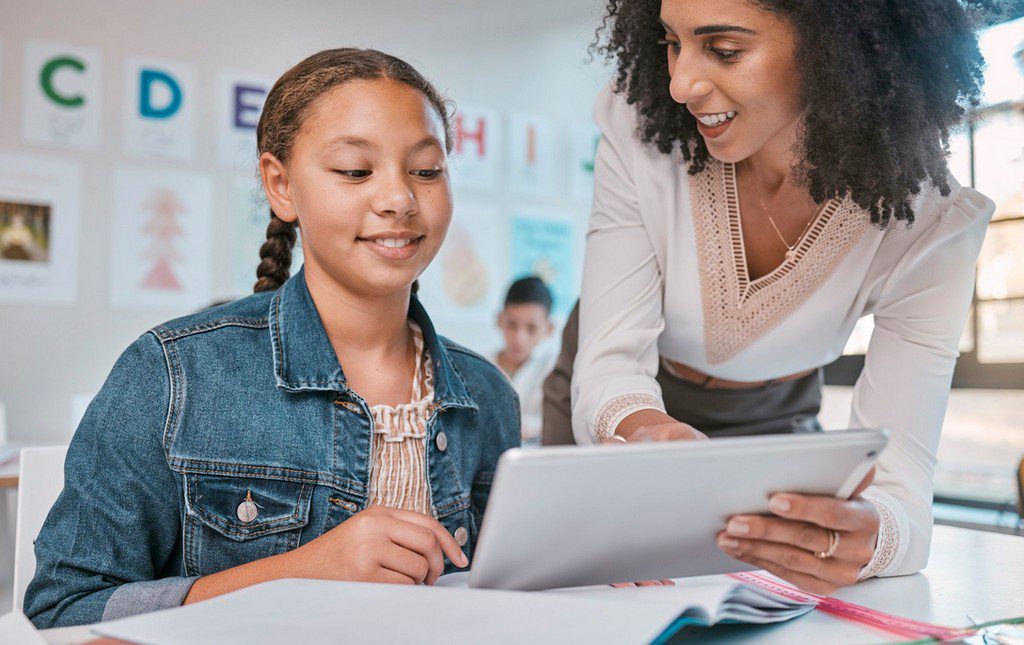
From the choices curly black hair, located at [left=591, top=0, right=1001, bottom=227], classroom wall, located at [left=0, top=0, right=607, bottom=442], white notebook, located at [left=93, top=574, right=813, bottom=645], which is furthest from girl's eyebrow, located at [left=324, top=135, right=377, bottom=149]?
classroom wall, located at [left=0, top=0, right=607, bottom=442]

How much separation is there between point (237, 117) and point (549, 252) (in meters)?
1.47

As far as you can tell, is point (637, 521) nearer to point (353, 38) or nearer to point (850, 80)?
point (850, 80)

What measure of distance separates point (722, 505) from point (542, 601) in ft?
0.48

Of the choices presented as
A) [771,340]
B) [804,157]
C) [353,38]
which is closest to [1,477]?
[771,340]

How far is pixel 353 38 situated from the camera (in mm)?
3766

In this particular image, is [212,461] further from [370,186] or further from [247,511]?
[370,186]

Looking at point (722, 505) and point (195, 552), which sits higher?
point (722, 505)

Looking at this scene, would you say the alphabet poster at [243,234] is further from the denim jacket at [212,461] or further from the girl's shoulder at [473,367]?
the denim jacket at [212,461]

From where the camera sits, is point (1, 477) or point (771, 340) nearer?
point (771, 340)

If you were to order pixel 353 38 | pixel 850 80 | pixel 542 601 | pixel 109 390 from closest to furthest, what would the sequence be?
1. pixel 542 601
2. pixel 109 390
3. pixel 850 80
4. pixel 353 38

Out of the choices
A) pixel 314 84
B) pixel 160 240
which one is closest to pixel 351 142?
pixel 314 84

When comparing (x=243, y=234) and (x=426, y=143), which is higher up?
(x=243, y=234)

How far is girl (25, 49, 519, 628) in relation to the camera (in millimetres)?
809

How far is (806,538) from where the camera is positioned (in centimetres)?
69
